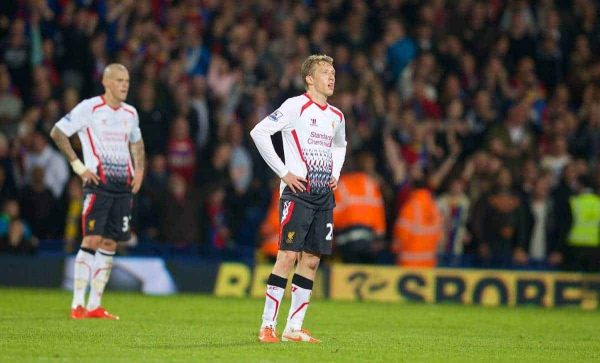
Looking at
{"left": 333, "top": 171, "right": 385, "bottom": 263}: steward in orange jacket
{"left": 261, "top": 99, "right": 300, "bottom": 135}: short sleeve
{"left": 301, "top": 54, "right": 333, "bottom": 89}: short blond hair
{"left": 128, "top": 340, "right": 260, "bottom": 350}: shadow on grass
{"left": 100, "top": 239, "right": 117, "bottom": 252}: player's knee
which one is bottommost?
{"left": 128, "top": 340, "right": 260, "bottom": 350}: shadow on grass

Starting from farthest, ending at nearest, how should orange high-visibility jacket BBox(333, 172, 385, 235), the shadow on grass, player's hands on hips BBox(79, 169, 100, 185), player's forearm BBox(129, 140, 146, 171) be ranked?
orange high-visibility jacket BBox(333, 172, 385, 235)
player's forearm BBox(129, 140, 146, 171)
player's hands on hips BBox(79, 169, 100, 185)
the shadow on grass

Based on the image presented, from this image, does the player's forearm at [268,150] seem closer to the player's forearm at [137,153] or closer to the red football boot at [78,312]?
the player's forearm at [137,153]

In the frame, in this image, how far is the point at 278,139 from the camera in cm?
1848

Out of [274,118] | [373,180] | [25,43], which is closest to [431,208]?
[373,180]

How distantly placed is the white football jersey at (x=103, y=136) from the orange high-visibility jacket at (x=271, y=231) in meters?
5.12

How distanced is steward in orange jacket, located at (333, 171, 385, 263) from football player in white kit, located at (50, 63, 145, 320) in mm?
5306

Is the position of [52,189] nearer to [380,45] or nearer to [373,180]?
[373,180]

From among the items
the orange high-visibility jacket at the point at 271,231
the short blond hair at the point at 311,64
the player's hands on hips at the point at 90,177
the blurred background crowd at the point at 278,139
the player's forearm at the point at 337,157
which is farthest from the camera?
the blurred background crowd at the point at 278,139

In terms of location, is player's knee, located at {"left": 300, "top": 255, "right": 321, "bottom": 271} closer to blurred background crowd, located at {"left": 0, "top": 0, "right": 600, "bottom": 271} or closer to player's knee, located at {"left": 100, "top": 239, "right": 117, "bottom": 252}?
player's knee, located at {"left": 100, "top": 239, "right": 117, "bottom": 252}

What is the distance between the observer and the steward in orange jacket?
17484mm

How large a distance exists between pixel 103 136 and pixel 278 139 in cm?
609

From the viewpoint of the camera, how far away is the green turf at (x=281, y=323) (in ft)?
30.9

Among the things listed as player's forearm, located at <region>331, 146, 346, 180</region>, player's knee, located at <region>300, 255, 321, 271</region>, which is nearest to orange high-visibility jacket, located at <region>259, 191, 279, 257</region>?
player's forearm, located at <region>331, 146, 346, 180</region>

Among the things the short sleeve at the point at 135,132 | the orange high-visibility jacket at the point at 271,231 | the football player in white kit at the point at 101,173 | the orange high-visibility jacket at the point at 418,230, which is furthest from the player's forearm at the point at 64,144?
the orange high-visibility jacket at the point at 418,230
